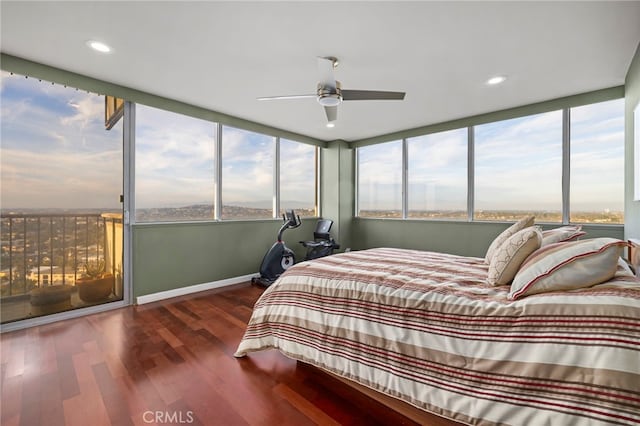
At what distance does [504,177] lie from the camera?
4.14m

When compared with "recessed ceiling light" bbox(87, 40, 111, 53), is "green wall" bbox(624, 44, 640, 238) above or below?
below

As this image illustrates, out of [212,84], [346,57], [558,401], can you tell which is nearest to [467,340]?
[558,401]

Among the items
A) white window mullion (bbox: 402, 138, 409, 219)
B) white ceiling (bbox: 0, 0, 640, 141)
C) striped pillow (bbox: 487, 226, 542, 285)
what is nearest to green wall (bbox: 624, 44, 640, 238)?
white ceiling (bbox: 0, 0, 640, 141)

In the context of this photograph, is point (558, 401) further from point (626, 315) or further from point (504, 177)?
point (504, 177)

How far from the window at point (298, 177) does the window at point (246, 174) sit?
0.93ft

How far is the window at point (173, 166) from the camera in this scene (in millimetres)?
3545

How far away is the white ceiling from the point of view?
6.59 feet

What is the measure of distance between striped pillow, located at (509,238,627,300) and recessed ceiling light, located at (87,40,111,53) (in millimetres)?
3531

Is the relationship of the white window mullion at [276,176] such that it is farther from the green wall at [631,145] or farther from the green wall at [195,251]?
the green wall at [631,145]

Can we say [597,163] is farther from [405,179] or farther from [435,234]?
[405,179]

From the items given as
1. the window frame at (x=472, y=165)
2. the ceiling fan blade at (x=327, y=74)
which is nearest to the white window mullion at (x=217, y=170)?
the ceiling fan blade at (x=327, y=74)

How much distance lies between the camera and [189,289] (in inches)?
152

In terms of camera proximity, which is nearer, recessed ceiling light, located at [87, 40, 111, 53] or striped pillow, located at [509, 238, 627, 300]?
striped pillow, located at [509, 238, 627, 300]

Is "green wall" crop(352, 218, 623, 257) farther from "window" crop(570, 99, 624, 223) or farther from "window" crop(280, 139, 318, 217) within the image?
"window" crop(280, 139, 318, 217)
